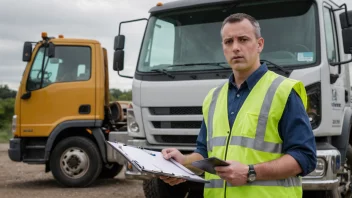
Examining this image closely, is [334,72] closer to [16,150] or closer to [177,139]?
[177,139]

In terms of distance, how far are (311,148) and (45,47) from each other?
24.6ft

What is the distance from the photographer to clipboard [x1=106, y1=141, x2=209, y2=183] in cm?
238

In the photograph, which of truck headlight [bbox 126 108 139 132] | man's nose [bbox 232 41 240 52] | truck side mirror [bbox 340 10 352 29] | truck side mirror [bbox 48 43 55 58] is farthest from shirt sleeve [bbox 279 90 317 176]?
truck side mirror [bbox 48 43 55 58]

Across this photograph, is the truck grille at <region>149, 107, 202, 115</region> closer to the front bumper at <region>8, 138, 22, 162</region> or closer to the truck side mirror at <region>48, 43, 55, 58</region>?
the truck side mirror at <region>48, 43, 55, 58</region>

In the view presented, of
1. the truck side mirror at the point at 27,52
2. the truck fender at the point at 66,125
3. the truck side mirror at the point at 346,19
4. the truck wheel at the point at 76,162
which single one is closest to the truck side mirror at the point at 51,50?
the truck side mirror at the point at 27,52

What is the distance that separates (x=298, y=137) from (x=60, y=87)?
24.1 feet

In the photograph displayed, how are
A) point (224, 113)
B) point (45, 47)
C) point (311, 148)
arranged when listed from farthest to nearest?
point (45, 47) < point (224, 113) < point (311, 148)

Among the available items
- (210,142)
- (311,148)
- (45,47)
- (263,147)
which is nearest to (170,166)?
(210,142)

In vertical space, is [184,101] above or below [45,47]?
below

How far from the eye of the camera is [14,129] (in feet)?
31.0

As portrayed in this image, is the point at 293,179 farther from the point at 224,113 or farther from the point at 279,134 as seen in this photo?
the point at 224,113

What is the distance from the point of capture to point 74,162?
9.32 meters

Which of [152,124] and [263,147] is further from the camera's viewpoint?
[152,124]

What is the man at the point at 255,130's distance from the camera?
89.8 inches
